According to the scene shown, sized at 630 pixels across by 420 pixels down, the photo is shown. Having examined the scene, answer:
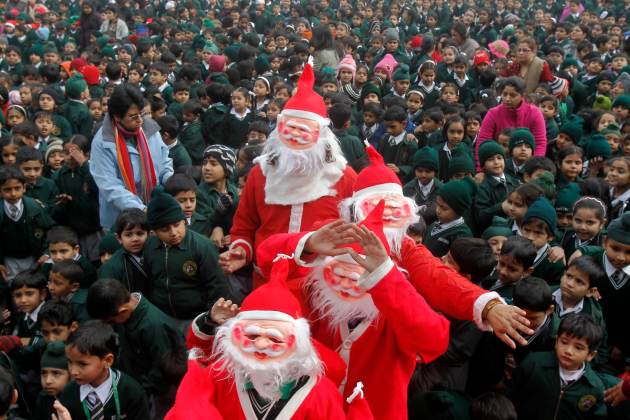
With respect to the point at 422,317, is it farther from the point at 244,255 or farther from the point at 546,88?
the point at 546,88

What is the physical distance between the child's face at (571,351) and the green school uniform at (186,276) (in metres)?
1.87

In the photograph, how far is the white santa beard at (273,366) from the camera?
2.22m

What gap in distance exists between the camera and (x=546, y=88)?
7797 mm

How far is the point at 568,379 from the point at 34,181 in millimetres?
4443

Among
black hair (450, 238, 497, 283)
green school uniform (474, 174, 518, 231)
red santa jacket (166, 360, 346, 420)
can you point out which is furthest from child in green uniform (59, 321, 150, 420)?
green school uniform (474, 174, 518, 231)

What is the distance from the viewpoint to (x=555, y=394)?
3.16m

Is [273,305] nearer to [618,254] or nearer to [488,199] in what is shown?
[618,254]

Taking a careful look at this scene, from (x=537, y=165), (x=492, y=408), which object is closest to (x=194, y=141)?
(x=537, y=165)

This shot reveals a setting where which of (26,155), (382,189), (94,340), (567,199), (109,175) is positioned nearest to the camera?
(382,189)

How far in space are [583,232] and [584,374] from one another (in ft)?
4.74

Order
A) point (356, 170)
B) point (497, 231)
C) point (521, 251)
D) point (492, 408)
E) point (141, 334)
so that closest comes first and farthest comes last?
point (492, 408)
point (141, 334)
point (521, 251)
point (497, 231)
point (356, 170)

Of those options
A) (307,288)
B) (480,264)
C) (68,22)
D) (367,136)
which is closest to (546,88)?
(367,136)

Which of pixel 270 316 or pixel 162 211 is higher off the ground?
pixel 270 316

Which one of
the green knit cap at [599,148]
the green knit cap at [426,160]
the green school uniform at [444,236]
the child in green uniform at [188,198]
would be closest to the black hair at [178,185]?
the child in green uniform at [188,198]
